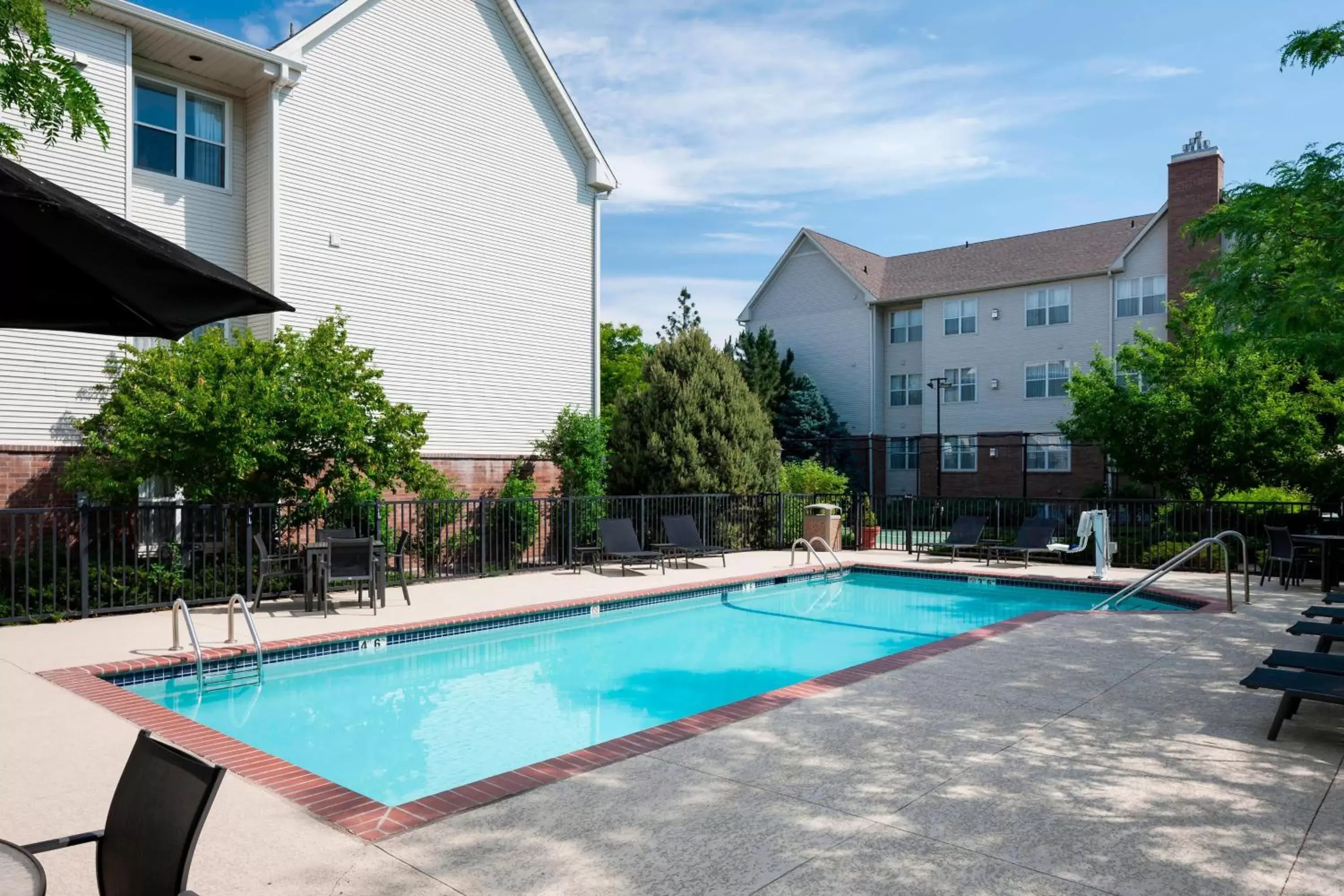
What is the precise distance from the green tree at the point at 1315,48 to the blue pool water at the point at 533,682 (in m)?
6.67

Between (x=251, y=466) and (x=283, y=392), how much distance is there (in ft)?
3.53

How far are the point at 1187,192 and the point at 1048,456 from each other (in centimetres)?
880

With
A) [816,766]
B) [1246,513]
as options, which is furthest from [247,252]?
[1246,513]

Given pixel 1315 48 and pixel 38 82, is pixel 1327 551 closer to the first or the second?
pixel 1315 48

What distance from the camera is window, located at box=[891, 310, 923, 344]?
3284 centimetres

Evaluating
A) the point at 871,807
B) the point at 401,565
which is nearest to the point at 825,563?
the point at 401,565

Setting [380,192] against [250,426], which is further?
[380,192]

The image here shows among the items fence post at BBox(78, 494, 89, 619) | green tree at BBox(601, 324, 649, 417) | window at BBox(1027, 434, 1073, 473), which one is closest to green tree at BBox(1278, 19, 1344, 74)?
fence post at BBox(78, 494, 89, 619)

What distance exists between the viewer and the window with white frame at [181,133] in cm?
1393

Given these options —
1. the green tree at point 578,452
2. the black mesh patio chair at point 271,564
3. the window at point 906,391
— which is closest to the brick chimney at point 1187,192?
the window at point 906,391

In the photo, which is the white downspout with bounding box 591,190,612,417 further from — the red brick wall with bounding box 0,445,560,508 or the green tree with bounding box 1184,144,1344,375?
the green tree with bounding box 1184,144,1344,375

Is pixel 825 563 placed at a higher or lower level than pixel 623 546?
lower

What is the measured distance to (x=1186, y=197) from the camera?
2606cm

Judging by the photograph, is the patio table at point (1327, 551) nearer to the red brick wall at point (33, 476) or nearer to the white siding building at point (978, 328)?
the white siding building at point (978, 328)
